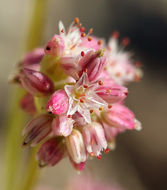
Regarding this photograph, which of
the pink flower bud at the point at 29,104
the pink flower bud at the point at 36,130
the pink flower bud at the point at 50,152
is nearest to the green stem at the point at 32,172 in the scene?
the pink flower bud at the point at 29,104

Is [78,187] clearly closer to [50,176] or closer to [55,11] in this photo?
[50,176]

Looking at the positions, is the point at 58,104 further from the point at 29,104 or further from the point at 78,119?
the point at 29,104

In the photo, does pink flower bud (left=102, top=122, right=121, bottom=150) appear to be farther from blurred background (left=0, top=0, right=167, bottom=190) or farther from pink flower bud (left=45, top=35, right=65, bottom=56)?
blurred background (left=0, top=0, right=167, bottom=190)

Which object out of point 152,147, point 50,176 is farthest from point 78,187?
point 152,147

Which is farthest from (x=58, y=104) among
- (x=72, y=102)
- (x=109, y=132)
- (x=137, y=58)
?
(x=137, y=58)

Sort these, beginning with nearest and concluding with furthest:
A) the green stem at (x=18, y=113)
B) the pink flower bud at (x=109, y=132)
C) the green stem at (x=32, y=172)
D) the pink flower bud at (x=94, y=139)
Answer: the pink flower bud at (x=94, y=139) → the pink flower bud at (x=109, y=132) → the green stem at (x=32, y=172) → the green stem at (x=18, y=113)

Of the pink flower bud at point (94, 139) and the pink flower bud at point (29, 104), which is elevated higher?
the pink flower bud at point (29, 104)

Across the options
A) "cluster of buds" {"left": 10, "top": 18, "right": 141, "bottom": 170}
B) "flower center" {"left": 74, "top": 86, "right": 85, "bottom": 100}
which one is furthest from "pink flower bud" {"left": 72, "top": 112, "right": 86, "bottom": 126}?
"flower center" {"left": 74, "top": 86, "right": 85, "bottom": 100}

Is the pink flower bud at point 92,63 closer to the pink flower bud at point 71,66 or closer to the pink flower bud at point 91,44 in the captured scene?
the pink flower bud at point 71,66
